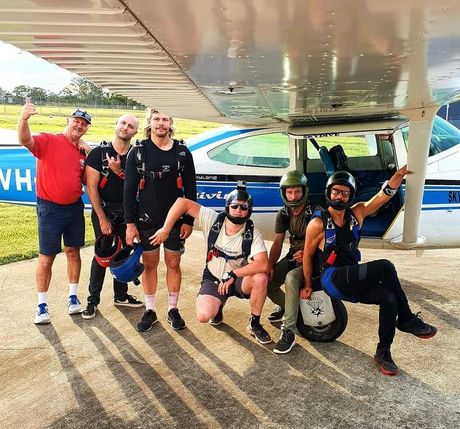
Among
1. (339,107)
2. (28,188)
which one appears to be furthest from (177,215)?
(28,188)

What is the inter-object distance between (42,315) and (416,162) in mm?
3647

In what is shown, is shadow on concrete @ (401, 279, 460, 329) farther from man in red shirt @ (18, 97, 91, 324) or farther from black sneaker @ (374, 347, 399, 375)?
man in red shirt @ (18, 97, 91, 324)

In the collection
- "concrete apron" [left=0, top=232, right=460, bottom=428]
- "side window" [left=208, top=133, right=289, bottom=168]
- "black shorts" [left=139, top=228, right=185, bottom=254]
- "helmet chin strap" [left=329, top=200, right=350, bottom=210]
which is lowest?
"concrete apron" [left=0, top=232, right=460, bottom=428]

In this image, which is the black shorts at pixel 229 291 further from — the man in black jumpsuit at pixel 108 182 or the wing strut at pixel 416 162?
the wing strut at pixel 416 162

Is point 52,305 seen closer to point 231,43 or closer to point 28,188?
point 28,188

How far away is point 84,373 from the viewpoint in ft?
11.3

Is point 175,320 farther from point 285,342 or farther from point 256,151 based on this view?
point 256,151

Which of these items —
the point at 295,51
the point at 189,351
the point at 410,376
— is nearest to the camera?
the point at 295,51

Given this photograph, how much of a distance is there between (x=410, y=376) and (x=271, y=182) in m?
2.75

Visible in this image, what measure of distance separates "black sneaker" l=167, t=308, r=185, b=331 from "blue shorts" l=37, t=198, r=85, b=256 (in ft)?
3.49

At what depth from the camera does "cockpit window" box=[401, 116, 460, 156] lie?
5244mm

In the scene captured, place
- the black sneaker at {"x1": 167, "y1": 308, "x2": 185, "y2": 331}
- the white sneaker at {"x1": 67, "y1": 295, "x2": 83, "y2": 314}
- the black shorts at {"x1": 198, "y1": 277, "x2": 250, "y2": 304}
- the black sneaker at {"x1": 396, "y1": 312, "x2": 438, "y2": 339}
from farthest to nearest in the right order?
the white sneaker at {"x1": 67, "y1": 295, "x2": 83, "y2": 314} → the black sneaker at {"x1": 167, "y1": 308, "x2": 185, "y2": 331} → the black shorts at {"x1": 198, "y1": 277, "x2": 250, "y2": 304} → the black sneaker at {"x1": 396, "y1": 312, "x2": 438, "y2": 339}

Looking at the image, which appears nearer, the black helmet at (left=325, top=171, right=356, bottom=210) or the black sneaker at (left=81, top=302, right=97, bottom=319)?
the black helmet at (left=325, top=171, right=356, bottom=210)

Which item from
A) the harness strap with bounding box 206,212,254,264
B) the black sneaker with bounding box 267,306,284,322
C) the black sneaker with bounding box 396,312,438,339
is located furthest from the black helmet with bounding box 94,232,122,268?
Answer: the black sneaker with bounding box 396,312,438,339
